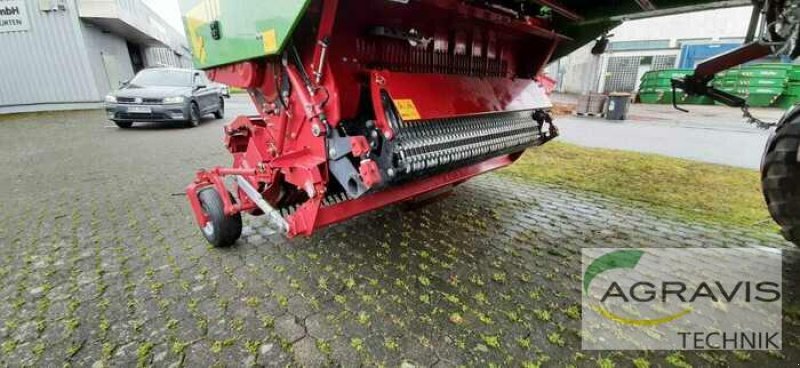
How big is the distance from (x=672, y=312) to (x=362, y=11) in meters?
2.40

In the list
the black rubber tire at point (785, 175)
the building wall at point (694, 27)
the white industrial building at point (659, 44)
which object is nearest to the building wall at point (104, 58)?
the black rubber tire at point (785, 175)

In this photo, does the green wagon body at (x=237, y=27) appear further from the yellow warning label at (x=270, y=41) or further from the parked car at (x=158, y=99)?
the parked car at (x=158, y=99)

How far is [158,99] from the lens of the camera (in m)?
8.54

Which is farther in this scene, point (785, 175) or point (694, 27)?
point (694, 27)

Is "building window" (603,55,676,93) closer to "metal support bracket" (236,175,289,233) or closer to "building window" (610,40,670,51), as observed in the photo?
"building window" (610,40,670,51)

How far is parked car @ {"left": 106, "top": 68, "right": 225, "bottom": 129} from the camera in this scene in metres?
8.56

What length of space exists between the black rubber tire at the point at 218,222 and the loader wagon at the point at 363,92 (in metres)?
0.01

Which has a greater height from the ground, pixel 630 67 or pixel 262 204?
pixel 630 67

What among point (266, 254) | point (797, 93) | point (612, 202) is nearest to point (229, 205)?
point (266, 254)

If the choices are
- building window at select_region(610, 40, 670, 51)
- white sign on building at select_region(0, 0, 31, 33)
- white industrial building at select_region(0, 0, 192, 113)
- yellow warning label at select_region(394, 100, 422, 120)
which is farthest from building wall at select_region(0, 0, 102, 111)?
building window at select_region(610, 40, 670, 51)

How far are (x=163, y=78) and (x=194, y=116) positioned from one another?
1.17 metres

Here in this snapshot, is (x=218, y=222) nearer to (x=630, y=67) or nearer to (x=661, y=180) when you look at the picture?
(x=661, y=180)

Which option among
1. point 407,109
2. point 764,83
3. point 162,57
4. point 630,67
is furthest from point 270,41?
point 162,57

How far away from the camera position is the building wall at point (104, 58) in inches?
508
